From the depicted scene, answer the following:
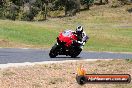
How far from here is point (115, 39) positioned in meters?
48.9

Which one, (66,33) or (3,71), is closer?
(3,71)

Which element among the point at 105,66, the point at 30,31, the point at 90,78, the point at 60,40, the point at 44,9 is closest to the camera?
the point at 90,78

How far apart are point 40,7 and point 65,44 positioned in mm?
94583

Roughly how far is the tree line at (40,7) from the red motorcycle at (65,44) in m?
75.0

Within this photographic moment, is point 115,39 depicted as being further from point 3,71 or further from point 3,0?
point 3,0

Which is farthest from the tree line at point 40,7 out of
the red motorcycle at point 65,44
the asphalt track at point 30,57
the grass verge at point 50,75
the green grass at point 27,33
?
the grass verge at point 50,75

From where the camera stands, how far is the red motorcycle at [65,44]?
20.8 metres

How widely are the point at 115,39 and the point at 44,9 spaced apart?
67.6m

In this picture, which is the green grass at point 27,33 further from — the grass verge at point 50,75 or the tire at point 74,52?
the grass verge at point 50,75

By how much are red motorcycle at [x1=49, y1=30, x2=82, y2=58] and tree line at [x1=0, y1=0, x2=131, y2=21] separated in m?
75.0

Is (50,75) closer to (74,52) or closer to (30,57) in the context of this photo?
(30,57)

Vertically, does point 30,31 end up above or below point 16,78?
below

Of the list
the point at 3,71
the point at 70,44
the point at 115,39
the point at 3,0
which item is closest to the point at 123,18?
the point at 3,0

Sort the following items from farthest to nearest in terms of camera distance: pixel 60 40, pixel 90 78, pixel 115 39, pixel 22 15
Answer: pixel 22 15 < pixel 115 39 < pixel 60 40 < pixel 90 78
